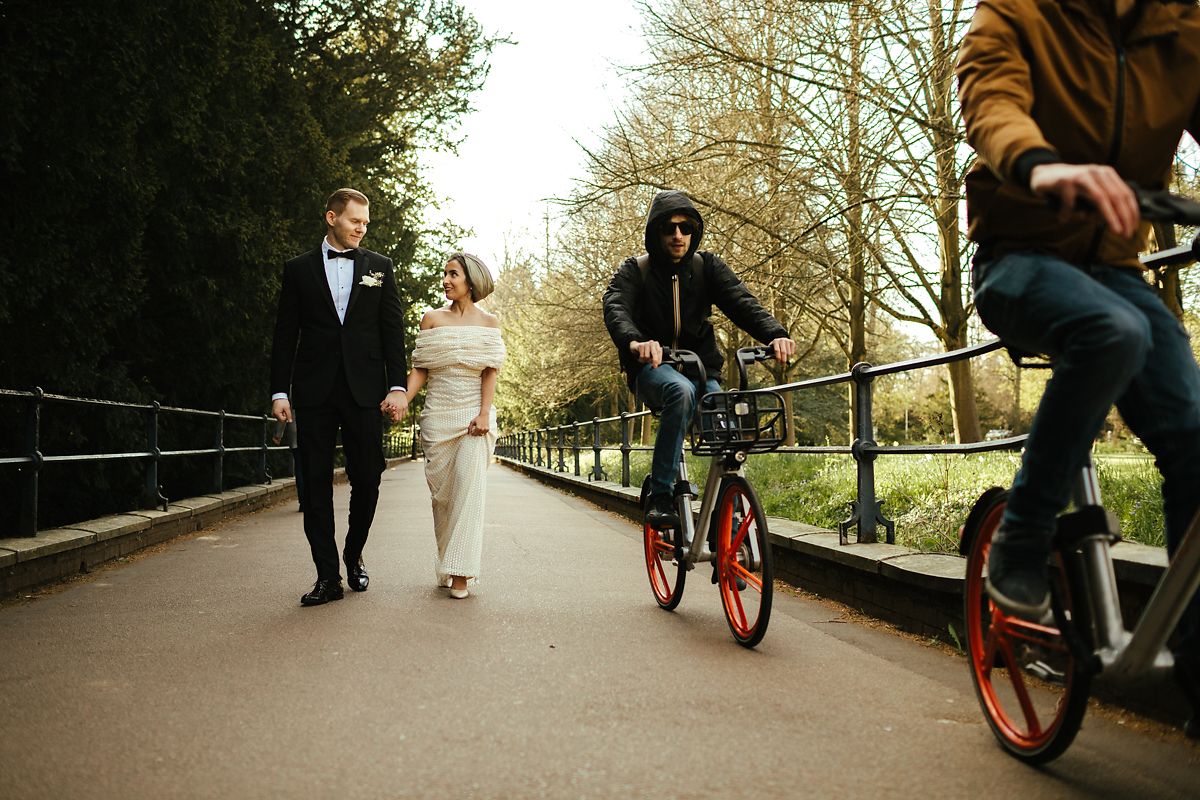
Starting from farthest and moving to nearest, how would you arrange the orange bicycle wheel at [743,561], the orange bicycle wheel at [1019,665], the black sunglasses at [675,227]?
1. the black sunglasses at [675,227]
2. the orange bicycle wheel at [743,561]
3. the orange bicycle wheel at [1019,665]

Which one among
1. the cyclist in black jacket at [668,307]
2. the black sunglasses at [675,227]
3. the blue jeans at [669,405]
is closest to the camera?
the blue jeans at [669,405]

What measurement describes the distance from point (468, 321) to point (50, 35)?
5.00 meters

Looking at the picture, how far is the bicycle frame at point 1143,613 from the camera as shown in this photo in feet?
8.01

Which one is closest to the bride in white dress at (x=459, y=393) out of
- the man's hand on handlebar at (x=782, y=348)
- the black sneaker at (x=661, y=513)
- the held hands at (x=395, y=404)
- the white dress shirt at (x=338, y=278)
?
the held hands at (x=395, y=404)

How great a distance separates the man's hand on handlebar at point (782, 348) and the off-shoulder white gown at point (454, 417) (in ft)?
7.03

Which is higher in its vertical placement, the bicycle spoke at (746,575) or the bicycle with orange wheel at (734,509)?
the bicycle with orange wheel at (734,509)

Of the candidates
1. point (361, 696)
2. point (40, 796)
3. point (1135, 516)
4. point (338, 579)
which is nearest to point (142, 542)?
point (338, 579)

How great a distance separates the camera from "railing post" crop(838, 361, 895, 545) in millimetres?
5988

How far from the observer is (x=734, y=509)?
4.87 metres

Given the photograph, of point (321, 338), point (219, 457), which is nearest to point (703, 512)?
point (321, 338)

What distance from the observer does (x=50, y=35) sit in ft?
28.5

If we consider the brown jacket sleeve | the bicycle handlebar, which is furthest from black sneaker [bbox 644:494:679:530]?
the bicycle handlebar

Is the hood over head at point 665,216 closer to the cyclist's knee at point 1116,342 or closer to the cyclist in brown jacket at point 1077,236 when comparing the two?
the cyclist in brown jacket at point 1077,236

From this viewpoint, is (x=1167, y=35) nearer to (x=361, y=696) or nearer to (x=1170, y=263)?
(x=1170, y=263)
